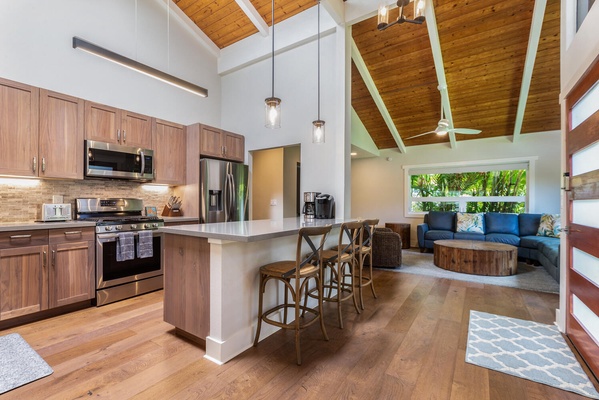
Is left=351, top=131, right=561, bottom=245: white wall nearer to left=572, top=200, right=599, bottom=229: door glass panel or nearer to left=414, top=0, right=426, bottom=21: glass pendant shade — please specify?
left=572, top=200, right=599, bottom=229: door glass panel

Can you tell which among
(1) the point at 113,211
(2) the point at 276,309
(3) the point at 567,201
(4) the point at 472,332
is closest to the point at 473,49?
(3) the point at 567,201

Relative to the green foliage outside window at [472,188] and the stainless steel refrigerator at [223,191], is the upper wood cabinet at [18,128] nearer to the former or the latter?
the stainless steel refrigerator at [223,191]

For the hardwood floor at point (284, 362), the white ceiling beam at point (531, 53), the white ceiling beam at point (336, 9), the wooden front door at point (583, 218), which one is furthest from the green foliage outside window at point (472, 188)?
the white ceiling beam at point (336, 9)

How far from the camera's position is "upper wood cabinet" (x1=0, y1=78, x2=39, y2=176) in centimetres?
276

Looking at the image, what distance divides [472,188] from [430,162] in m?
1.17

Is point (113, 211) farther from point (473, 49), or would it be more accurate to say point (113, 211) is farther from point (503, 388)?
point (473, 49)

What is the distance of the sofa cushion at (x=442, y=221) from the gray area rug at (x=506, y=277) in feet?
4.32

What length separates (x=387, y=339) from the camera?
234 cm

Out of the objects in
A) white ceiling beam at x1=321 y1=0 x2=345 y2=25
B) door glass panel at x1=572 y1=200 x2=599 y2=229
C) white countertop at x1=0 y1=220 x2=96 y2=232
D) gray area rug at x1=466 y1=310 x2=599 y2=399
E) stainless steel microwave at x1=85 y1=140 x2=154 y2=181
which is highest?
white ceiling beam at x1=321 y1=0 x2=345 y2=25

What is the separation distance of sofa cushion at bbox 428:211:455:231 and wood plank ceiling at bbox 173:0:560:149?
2.07 metres

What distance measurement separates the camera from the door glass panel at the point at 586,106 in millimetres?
1945

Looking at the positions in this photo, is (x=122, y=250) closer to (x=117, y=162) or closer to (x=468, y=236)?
(x=117, y=162)

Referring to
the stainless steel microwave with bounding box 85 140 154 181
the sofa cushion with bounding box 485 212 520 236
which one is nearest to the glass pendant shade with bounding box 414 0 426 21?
the stainless steel microwave with bounding box 85 140 154 181

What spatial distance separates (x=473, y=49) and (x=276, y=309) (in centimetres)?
509
